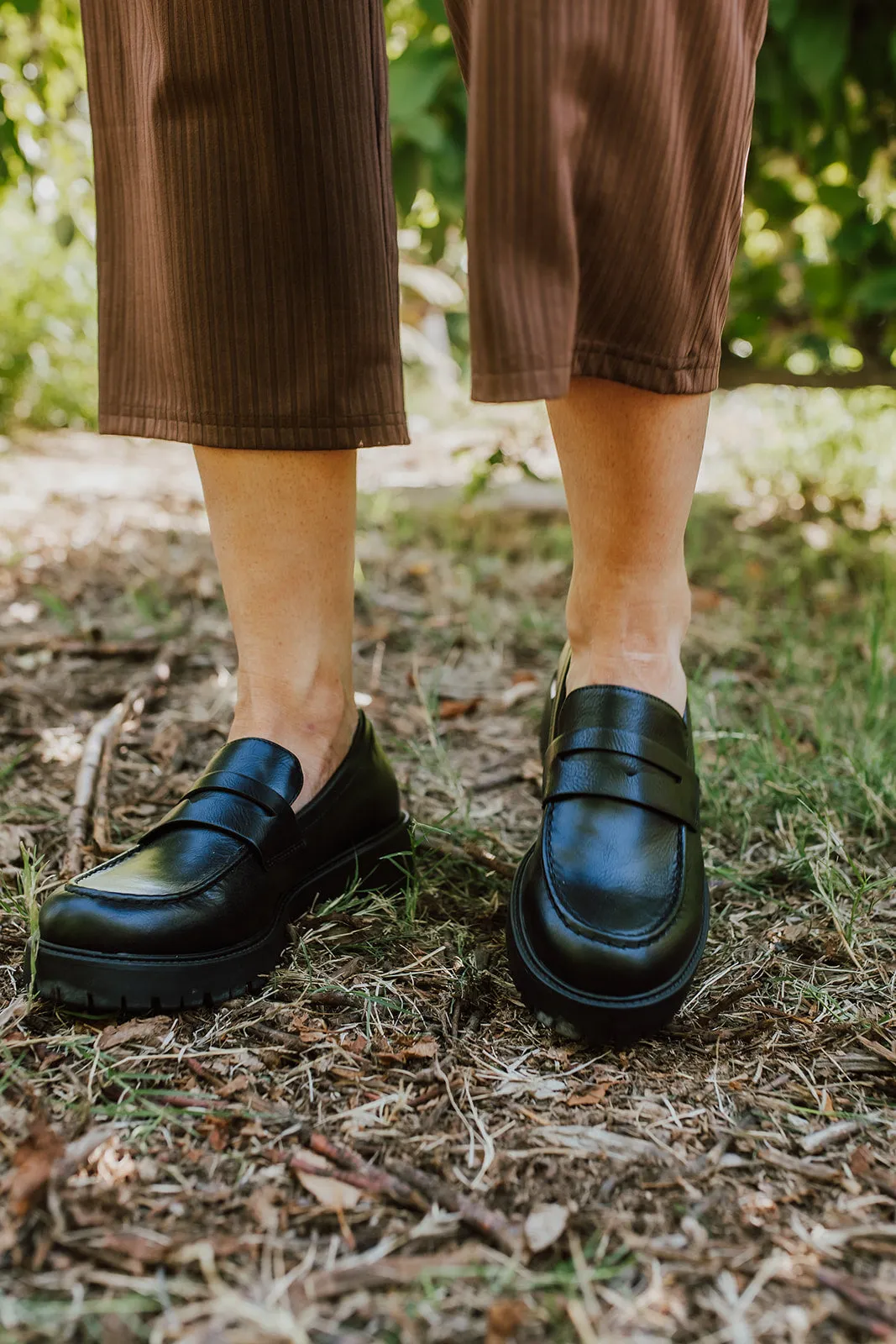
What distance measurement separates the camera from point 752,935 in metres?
1.10

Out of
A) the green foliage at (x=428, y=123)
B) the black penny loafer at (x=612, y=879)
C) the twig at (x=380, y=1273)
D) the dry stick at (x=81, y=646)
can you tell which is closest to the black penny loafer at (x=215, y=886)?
the black penny loafer at (x=612, y=879)

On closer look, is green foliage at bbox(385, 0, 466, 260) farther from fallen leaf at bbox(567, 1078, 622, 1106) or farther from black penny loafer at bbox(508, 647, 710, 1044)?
fallen leaf at bbox(567, 1078, 622, 1106)

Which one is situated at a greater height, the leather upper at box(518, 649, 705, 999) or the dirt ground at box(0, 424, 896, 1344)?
the leather upper at box(518, 649, 705, 999)

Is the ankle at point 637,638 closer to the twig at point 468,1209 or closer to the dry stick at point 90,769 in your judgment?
the twig at point 468,1209

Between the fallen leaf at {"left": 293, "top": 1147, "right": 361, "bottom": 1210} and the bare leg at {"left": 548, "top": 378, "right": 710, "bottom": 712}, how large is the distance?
1.65 feet

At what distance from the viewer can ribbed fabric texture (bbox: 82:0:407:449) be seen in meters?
0.94

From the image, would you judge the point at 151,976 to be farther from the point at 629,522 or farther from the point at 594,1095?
the point at 629,522

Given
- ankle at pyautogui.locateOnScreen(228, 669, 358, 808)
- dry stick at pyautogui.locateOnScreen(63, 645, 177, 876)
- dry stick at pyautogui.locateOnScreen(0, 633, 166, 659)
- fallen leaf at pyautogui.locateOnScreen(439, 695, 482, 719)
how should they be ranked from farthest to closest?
dry stick at pyautogui.locateOnScreen(0, 633, 166, 659)
fallen leaf at pyautogui.locateOnScreen(439, 695, 482, 719)
dry stick at pyautogui.locateOnScreen(63, 645, 177, 876)
ankle at pyautogui.locateOnScreen(228, 669, 358, 808)

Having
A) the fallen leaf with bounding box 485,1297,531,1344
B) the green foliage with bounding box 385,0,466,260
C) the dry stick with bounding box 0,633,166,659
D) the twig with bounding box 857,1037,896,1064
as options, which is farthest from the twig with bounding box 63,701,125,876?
the green foliage with bounding box 385,0,466,260

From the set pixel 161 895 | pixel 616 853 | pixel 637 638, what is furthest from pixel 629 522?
pixel 161 895

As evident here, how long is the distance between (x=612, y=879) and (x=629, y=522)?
0.33 metres

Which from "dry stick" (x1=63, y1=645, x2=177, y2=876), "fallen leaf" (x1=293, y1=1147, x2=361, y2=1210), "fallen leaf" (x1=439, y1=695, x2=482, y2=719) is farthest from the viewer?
"fallen leaf" (x1=439, y1=695, x2=482, y2=719)

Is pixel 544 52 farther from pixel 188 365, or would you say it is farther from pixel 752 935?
pixel 752 935

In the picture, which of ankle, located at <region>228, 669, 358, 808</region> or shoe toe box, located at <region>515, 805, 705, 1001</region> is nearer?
shoe toe box, located at <region>515, 805, 705, 1001</region>
